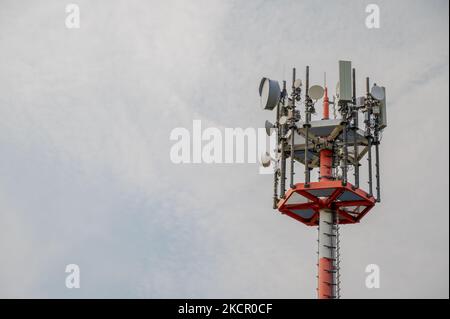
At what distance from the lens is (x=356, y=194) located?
39906mm

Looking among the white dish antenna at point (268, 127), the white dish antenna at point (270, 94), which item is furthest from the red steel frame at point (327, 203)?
the white dish antenna at point (268, 127)

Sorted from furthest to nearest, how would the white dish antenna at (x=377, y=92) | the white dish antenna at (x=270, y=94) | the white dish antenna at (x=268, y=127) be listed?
the white dish antenna at (x=268, y=127), the white dish antenna at (x=377, y=92), the white dish antenna at (x=270, y=94)

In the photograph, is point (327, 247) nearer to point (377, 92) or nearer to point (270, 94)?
point (270, 94)

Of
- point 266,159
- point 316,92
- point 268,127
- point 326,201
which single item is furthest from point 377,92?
point 266,159

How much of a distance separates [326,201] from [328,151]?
3.27m

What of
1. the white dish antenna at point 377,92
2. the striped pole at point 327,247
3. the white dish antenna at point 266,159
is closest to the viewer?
the striped pole at point 327,247

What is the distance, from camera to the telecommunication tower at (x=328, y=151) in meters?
40.2

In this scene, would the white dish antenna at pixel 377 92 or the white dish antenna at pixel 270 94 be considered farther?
the white dish antenna at pixel 377 92

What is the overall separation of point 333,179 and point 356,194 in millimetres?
2888

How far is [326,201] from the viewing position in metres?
41.2

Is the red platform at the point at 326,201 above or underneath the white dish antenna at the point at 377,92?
underneath

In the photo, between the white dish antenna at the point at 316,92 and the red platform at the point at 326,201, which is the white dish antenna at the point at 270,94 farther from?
the red platform at the point at 326,201
